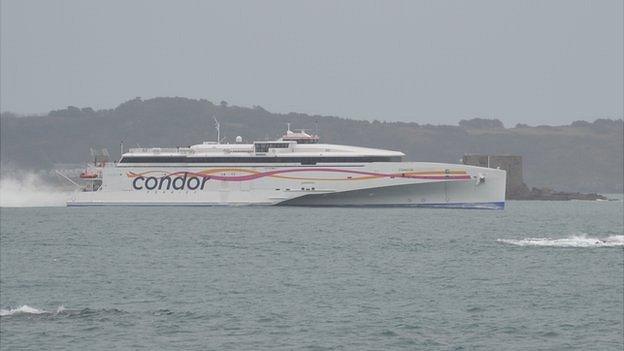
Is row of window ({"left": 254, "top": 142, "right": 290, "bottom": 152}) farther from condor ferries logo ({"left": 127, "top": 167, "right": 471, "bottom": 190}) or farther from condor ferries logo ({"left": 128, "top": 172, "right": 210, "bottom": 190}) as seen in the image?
condor ferries logo ({"left": 128, "top": 172, "right": 210, "bottom": 190})

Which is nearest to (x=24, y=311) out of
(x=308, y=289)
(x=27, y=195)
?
(x=308, y=289)

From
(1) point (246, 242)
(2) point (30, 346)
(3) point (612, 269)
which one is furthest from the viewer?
(1) point (246, 242)

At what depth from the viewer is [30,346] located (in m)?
27.6

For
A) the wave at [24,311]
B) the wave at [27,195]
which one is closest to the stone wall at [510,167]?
the wave at [27,195]

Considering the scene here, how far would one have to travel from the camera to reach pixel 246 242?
56656 mm

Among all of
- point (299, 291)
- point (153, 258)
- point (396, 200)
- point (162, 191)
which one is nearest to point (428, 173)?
point (396, 200)

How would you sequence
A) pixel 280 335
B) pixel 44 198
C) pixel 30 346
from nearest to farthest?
pixel 30 346 → pixel 280 335 → pixel 44 198

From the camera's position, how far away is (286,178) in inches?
3765

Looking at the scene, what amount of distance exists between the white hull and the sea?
85.9ft

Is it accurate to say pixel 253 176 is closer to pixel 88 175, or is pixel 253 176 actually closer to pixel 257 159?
pixel 257 159

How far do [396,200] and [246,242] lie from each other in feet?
130

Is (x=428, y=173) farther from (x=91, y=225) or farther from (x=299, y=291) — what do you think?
(x=299, y=291)

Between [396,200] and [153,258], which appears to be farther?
[396,200]

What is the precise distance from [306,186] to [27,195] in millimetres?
36106
